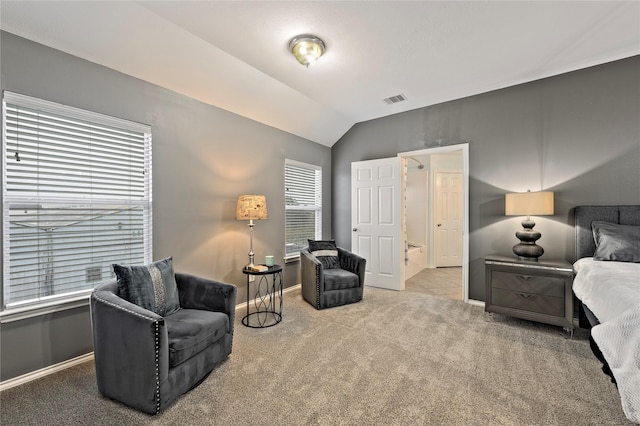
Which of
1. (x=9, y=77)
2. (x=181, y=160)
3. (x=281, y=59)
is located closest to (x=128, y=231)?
(x=181, y=160)

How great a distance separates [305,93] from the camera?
369cm

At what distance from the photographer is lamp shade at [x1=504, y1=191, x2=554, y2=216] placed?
9.59 ft

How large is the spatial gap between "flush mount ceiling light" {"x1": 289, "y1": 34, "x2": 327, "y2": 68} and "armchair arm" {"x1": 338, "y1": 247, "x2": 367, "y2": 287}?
2.49 metres

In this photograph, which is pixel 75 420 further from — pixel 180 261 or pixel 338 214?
pixel 338 214

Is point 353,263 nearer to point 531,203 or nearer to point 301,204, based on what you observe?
point 301,204

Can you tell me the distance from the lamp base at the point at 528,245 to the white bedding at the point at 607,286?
0.35 meters

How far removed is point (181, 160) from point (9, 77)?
1.30 m

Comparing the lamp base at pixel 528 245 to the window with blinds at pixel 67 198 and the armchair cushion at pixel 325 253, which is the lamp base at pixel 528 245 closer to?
the armchair cushion at pixel 325 253

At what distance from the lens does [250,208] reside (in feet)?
10.5

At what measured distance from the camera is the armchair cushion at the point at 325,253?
4.05 metres

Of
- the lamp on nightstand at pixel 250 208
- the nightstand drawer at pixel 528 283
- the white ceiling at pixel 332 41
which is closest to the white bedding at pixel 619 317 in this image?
the nightstand drawer at pixel 528 283

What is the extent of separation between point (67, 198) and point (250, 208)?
1547mm

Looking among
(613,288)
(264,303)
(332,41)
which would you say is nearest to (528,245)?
(613,288)

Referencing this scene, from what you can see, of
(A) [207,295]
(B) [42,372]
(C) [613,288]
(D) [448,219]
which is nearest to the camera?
(C) [613,288]
